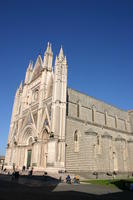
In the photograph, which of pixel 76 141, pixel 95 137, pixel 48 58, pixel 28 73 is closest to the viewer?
pixel 76 141

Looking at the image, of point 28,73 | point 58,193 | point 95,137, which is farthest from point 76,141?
point 28,73

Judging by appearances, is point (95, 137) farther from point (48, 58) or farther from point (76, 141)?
point (48, 58)

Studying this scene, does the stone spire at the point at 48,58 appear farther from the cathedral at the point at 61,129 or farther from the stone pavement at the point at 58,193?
the stone pavement at the point at 58,193

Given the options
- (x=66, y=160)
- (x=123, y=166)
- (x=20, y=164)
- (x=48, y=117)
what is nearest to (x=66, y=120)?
(x=48, y=117)

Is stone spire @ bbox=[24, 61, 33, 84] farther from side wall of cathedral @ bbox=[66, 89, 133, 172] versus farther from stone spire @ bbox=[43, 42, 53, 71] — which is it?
side wall of cathedral @ bbox=[66, 89, 133, 172]

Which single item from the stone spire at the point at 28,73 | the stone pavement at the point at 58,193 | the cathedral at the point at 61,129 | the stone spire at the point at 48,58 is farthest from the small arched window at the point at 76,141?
the stone spire at the point at 28,73

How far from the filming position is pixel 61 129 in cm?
2519

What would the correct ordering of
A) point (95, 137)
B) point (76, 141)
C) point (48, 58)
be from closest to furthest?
1. point (76, 141)
2. point (95, 137)
3. point (48, 58)

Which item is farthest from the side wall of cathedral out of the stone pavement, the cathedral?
the stone pavement

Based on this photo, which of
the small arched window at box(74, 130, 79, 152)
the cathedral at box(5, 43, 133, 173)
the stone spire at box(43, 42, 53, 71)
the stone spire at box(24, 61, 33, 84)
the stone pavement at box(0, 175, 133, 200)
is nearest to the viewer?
the stone pavement at box(0, 175, 133, 200)

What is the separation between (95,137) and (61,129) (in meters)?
8.08

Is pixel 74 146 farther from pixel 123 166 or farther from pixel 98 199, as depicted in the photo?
pixel 98 199

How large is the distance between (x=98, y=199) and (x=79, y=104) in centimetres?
2276

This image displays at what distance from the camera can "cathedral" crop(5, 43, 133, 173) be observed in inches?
1006
